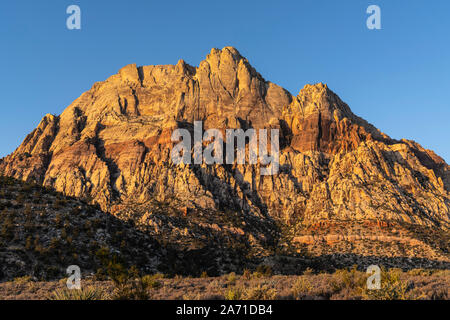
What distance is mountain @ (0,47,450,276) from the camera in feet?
281

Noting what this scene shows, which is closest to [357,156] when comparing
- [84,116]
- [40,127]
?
[84,116]

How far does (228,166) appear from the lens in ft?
414

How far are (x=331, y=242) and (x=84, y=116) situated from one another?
129m

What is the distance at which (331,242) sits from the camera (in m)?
84.4

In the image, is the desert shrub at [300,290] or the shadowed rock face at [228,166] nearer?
the desert shrub at [300,290]

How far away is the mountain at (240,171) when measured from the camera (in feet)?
281
